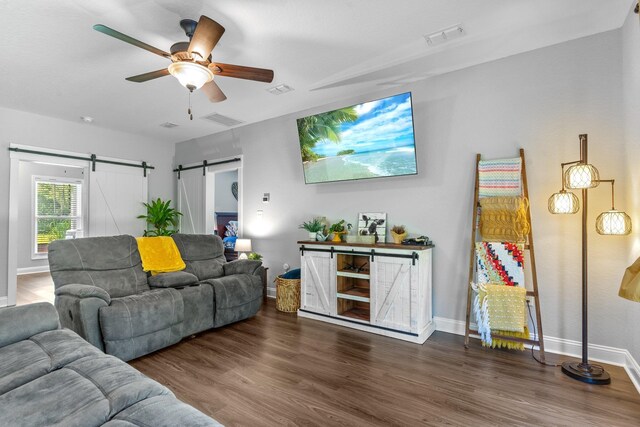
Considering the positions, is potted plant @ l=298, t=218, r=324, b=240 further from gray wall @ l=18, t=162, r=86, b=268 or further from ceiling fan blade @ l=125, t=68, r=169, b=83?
gray wall @ l=18, t=162, r=86, b=268

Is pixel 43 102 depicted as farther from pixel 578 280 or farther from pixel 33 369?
pixel 578 280

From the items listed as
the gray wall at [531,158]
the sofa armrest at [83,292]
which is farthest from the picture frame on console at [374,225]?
the sofa armrest at [83,292]

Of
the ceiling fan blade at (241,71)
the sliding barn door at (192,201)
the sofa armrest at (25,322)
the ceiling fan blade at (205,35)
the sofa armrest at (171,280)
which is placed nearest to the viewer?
the sofa armrest at (25,322)

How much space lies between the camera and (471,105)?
10.5 ft

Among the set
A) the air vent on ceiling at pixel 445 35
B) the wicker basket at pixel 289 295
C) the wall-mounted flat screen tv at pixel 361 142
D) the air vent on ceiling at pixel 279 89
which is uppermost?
the air vent on ceiling at pixel 445 35

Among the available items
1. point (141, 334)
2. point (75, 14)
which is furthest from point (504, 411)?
point (75, 14)

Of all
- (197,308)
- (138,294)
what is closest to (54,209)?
(138,294)

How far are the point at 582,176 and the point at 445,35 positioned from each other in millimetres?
1542

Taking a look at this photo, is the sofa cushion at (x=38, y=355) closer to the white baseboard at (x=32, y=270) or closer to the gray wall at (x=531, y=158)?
the gray wall at (x=531, y=158)

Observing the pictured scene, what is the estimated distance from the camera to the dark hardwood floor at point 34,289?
4730mm

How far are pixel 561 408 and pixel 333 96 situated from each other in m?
3.63

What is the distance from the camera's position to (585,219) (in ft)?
7.95

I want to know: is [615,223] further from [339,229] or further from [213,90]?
[213,90]

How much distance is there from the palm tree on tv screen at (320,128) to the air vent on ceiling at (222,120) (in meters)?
1.40
